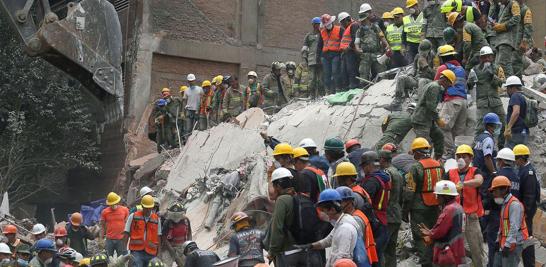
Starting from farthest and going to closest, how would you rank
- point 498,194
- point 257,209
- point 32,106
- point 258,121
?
point 32,106
point 258,121
point 257,209
point 498,194

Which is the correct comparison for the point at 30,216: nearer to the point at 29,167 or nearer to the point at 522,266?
the point at 29,167

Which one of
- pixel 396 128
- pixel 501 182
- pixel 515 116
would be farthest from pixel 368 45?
pixel 501 182

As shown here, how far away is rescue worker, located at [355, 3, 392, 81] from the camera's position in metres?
16.1

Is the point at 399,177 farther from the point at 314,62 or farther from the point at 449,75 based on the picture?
the point at 314,62

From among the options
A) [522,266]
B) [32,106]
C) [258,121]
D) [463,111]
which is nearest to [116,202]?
[258,121]

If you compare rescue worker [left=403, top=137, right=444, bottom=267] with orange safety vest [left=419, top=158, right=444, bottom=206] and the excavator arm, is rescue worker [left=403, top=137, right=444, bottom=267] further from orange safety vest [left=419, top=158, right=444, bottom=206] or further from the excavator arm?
the excavator arm

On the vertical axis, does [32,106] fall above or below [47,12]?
below

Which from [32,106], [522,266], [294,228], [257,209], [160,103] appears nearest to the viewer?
[294,228]

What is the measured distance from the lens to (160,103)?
21.5 m

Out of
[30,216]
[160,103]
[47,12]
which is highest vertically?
[47,12]

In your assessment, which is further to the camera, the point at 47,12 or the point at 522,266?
the point at 47,12

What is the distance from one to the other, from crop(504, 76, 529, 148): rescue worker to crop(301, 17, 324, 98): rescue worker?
6.22m

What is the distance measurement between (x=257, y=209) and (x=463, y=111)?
3409mm

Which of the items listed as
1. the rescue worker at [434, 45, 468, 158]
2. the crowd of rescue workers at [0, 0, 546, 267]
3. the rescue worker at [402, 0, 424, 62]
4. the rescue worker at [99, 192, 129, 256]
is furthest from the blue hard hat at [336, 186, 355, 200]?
the rescue worker at [402, 0, 424, 62]
